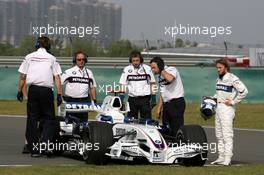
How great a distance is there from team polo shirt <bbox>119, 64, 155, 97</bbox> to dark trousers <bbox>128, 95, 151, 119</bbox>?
8 centimetres

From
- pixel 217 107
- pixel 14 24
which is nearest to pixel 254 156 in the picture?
pixel 217 107

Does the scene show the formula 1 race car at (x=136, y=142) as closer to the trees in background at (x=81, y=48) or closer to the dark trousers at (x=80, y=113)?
the dark trousers at (x=80, y=113)

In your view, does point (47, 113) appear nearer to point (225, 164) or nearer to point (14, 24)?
point (225, 164)

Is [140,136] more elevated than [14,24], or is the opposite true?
[14,24]

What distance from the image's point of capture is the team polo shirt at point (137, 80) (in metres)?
13.9

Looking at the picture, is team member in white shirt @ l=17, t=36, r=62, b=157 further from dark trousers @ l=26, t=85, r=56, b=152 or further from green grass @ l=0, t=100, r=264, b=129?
green grass @ l=0, t=100, r=264, b=129

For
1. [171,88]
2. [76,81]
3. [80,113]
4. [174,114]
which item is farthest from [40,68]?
[174,114]

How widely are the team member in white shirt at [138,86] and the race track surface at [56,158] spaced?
1533mm

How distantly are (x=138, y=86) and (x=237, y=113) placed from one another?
1065 cm

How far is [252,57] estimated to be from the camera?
50000 millimetres

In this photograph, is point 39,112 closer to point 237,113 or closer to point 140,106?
point 140,106

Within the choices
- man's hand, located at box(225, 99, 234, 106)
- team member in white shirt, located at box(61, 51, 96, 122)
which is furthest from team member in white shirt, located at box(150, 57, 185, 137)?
team member in white shirt, located at box(61, 51, 96, 122)

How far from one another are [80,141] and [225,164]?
93.8 inches

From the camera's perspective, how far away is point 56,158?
12461 millimetres
